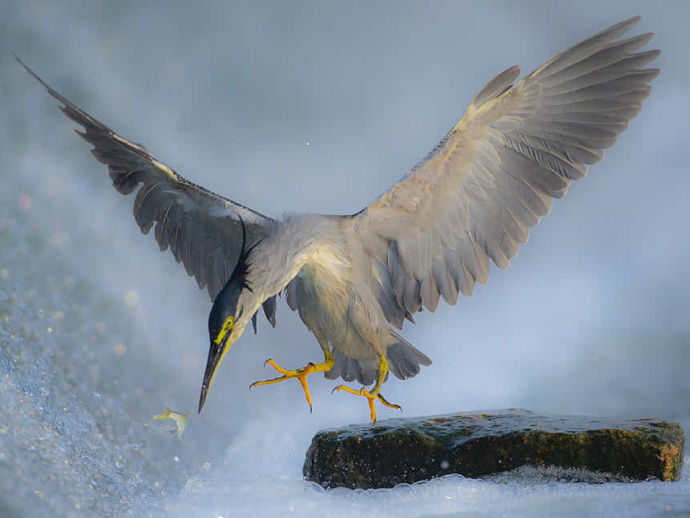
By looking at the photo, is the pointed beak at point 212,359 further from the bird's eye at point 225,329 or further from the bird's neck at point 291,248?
the bird's neck at point 291,248

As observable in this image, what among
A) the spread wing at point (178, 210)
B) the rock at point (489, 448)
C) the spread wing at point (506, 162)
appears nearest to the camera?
the rock at point (489, 448)

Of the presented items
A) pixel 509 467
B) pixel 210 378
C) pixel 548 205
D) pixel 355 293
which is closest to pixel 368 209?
pixel 355 293

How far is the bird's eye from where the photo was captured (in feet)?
8.16

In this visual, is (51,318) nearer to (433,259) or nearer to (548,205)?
(433,259)

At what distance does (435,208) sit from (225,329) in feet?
4.08

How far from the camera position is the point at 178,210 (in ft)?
11.7

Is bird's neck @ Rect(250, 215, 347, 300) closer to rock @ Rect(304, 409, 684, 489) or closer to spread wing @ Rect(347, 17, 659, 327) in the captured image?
spread wing @ Rect(347, 17, 659, 327)

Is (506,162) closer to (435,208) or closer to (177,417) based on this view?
(435,208)

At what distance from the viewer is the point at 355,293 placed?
10.2 ft

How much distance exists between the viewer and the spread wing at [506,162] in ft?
10.0

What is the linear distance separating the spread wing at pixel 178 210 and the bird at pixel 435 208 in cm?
1

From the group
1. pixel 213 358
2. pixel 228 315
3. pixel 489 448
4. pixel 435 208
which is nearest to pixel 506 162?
pixel 435 208

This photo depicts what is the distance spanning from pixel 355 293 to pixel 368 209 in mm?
394

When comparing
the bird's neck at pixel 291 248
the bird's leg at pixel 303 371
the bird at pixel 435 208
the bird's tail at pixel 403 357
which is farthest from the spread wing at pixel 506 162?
the bird's leg at pixel 303 371
